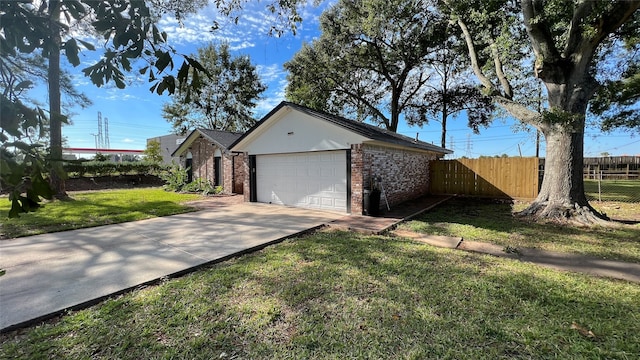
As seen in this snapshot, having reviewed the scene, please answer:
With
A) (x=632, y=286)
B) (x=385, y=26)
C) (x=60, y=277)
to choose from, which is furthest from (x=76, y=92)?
(x=632, y=286)

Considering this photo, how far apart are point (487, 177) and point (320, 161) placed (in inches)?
335

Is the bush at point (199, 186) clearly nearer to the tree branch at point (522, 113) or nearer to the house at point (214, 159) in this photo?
the house at point (214, 159)

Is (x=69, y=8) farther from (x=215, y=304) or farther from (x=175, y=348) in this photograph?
(x=215, y=304)

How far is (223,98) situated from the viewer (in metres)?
27.6

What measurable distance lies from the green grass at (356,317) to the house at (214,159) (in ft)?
38.6

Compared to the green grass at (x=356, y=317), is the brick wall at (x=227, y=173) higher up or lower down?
higher up

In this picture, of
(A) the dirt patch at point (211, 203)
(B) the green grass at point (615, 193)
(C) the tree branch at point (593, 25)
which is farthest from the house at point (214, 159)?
(B) the green grass at point (615, 193)

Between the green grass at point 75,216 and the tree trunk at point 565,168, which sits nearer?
the green grass at point 75,216

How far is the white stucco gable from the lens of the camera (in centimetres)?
879

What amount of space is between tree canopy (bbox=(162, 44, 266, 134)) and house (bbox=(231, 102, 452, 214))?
17.9 metres

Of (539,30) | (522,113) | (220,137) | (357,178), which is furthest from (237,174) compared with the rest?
(539,30)

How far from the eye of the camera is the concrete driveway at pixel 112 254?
11.4ft

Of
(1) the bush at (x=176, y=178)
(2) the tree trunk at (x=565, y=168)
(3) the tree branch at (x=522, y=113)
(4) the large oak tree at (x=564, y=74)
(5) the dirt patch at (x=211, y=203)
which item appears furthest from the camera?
(1) the bush at (x=176, y=178)

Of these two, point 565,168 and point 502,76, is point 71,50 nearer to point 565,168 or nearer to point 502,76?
point 565,168
